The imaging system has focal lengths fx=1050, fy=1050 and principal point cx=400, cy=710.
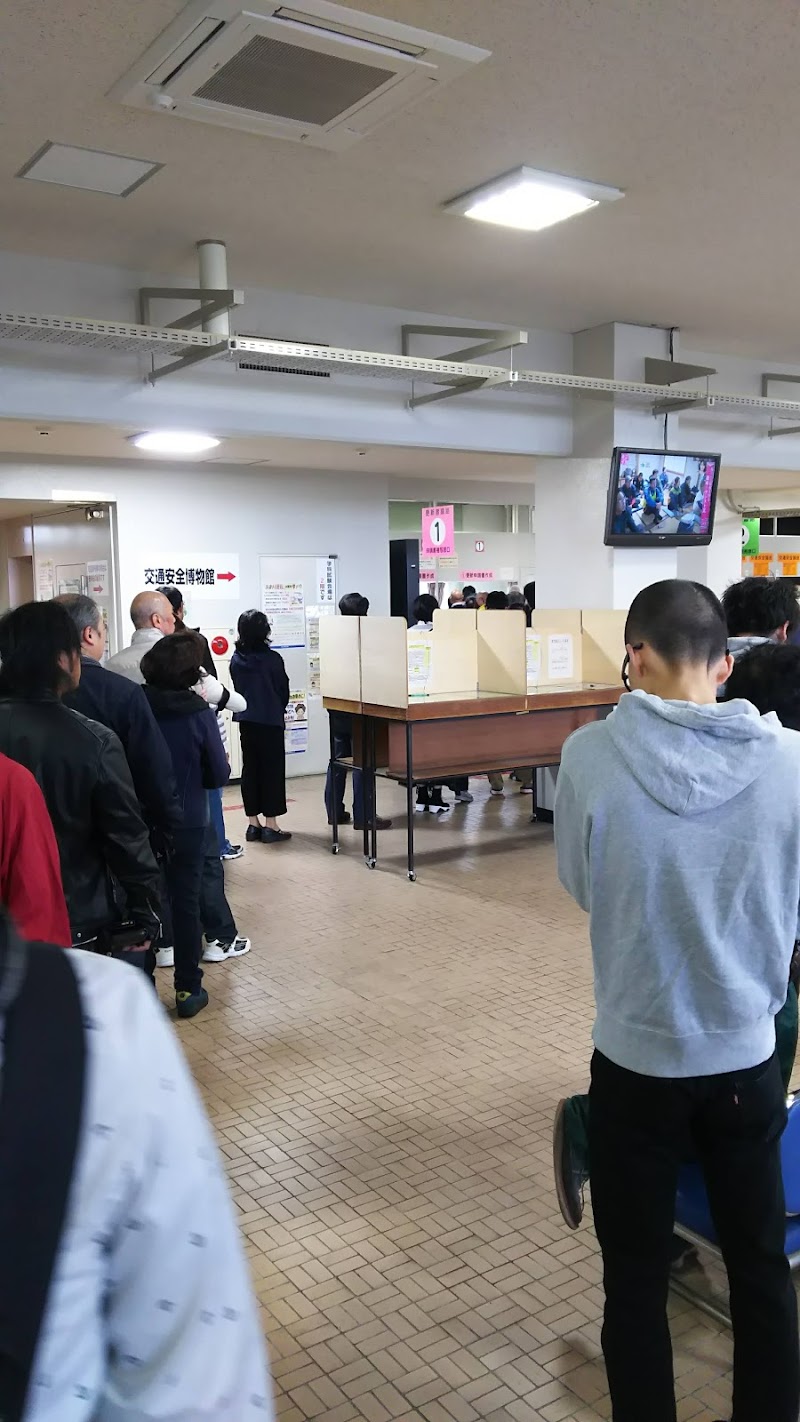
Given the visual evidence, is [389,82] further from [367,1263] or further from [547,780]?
[547,780]

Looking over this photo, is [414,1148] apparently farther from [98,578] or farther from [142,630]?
→ [98,578]

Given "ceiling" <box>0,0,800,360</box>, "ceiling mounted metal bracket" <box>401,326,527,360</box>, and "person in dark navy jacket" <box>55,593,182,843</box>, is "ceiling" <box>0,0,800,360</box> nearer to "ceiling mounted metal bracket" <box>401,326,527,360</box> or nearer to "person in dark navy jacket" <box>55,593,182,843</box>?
"ceiling mounted metal bracket" <box>401,326,527,360</box>

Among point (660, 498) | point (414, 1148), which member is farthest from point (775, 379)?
point (414, 1148)

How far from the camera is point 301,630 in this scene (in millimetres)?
9000

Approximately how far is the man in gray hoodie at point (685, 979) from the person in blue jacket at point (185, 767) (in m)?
2.59

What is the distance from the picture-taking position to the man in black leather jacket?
9.06ft

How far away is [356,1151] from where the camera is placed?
3113 millimetres

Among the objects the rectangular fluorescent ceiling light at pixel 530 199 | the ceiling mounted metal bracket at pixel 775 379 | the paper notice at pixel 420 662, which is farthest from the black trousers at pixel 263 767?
the ceiling mounted metal bracket at pixel 775 379

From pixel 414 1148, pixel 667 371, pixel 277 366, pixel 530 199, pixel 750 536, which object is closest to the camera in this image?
pixel 414 1148

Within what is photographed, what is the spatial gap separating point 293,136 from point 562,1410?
3837mm

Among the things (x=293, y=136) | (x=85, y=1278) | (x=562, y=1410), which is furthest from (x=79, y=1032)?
(x=293, y=136)

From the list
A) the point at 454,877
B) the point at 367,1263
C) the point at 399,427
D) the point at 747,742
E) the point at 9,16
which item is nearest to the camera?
the point at 747,742

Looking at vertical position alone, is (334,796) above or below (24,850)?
below

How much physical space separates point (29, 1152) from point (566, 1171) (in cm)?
186
